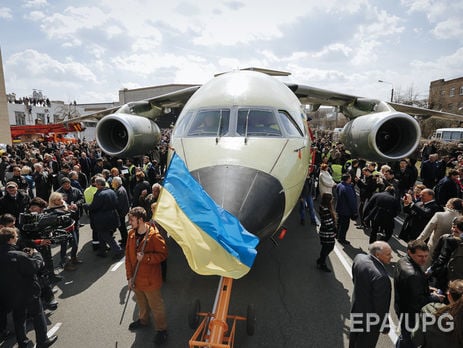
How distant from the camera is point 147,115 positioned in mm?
11625

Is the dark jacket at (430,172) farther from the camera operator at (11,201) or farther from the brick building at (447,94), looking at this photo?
the brick building at (447,94)

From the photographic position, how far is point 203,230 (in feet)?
10.1

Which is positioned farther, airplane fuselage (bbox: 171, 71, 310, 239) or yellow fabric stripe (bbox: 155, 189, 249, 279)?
airplane fuselage (bbox: 171, 71, 310, 239)

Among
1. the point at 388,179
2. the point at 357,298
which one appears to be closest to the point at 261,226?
the point at 357,298

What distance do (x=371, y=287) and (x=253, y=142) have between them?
8.95 ft

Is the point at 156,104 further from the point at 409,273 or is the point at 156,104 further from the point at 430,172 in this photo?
the point at 430,172

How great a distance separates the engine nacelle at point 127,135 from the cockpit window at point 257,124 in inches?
185

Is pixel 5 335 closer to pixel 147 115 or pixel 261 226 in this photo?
pixel 261 226

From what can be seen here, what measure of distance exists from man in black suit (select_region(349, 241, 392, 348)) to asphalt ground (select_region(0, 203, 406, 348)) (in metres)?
0.74

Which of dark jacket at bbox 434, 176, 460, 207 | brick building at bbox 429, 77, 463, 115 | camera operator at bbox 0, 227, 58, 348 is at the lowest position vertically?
camera operator at bbox 0, 227, 58, 348

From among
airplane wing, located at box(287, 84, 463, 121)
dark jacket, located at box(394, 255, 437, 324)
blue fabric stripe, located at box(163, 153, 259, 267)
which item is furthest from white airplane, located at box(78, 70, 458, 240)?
dark jacket, located at box(394, 255, 437, 324)

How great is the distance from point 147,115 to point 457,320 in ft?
36.9

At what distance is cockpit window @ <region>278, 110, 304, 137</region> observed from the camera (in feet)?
18.3

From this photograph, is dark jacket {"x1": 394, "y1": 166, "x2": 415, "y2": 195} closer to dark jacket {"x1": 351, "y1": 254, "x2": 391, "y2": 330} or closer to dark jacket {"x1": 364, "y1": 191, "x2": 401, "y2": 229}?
dark jacket {"x1": 364, "y1": 191, "x2": 401, "y2": 229}
